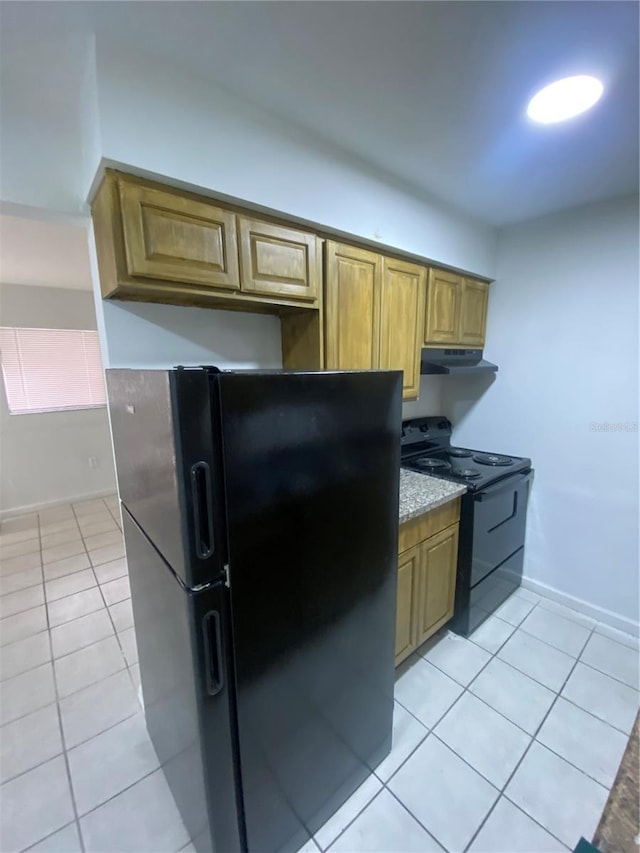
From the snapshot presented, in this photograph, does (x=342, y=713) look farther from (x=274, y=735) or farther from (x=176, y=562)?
(x=176, y=562)

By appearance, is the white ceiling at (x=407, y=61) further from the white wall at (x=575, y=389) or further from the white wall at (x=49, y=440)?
the white wall at (x=49, y=440)

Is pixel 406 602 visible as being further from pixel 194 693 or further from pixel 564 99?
pixel 564 99

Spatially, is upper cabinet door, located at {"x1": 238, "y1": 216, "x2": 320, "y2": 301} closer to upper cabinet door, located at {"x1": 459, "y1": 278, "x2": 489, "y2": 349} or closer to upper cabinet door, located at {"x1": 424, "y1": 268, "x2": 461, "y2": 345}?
upper cabinet door, located at {"x1": 424, "y1": 268, "x2": 461, "y2": 345}

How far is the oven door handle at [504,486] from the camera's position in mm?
1936

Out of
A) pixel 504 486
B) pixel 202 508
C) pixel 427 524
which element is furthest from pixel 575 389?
pixel 202 508

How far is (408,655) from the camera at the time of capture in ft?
6.15

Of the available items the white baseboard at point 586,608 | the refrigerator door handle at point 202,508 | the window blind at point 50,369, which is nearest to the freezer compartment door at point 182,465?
the refrigerator door handle at point 202,508

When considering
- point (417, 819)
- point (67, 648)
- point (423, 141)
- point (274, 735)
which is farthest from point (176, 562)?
point (67, 648)

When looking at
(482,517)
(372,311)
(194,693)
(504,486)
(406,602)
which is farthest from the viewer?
(504,486)

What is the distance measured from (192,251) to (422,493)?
4.80 feet

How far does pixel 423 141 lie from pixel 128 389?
1.51 m

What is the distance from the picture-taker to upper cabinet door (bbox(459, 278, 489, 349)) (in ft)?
7.80

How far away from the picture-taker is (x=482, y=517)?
197cm

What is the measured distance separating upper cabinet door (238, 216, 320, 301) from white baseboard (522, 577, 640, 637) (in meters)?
2.50
